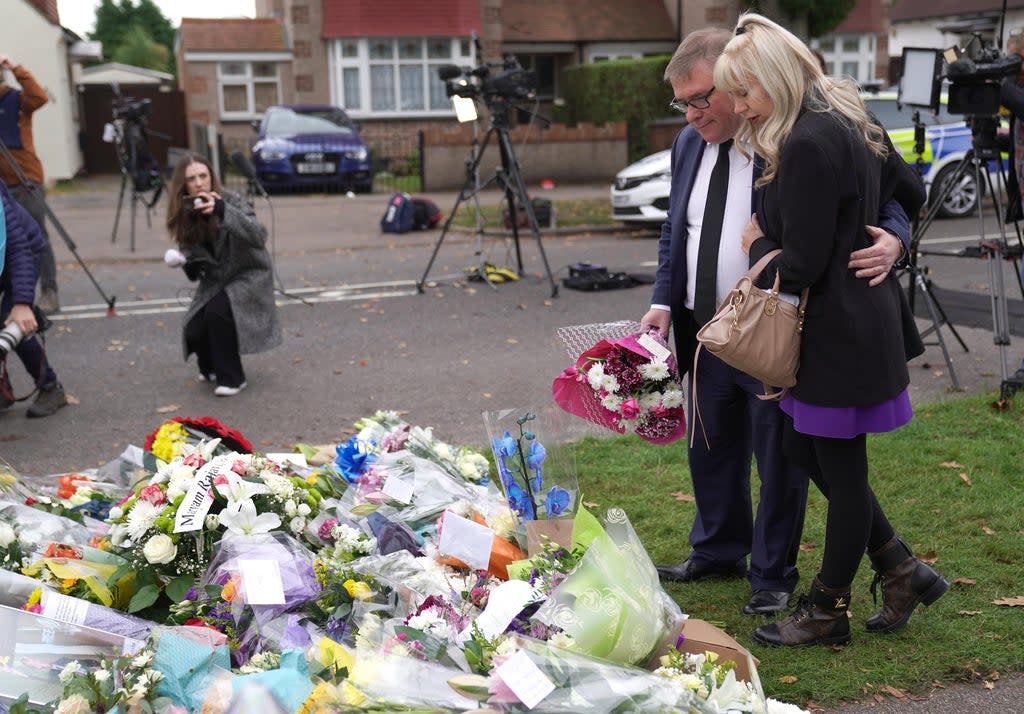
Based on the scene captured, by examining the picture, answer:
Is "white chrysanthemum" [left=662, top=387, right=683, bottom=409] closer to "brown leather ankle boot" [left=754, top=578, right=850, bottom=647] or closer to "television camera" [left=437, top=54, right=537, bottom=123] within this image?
"brown leather ankle boot" [left=754, top=578, right=850, bottom=647]

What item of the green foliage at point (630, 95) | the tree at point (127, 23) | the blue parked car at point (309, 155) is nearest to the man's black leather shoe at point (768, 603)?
the blue parked car at point (309, 155)

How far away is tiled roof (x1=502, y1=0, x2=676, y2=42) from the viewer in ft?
102

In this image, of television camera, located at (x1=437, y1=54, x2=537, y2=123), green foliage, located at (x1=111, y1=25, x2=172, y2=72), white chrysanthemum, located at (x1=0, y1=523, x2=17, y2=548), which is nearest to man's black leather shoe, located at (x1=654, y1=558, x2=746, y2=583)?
white chrysanthemum, located at (x1=0, y1=523, x2=17, y2=548)

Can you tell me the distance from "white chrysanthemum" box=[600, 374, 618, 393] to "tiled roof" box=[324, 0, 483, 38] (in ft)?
87.6

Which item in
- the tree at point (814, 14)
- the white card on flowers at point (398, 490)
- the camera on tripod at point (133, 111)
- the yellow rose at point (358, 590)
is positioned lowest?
the yellow rose at point (358, 590)

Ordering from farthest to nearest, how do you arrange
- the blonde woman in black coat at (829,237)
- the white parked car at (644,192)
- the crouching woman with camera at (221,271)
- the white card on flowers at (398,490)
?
the white parked car at (644,192) → the crouching woman with camera at (221,271) → the white card on flowers at (398,490) → the blonde woman in black coat at (829,237)

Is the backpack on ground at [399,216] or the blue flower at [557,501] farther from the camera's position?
the backpack on ground at [399,216]

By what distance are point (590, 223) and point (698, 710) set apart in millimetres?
13442

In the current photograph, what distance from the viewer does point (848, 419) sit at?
10.3 feet

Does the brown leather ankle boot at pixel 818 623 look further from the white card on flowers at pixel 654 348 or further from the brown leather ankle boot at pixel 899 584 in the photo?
the white card on flowers at pixel 654 348

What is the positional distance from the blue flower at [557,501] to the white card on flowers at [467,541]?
0.27m

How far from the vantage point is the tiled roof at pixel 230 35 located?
29.3 meters

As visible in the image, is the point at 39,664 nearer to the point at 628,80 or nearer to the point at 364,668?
the point at 364,668

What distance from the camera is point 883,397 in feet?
10.2
